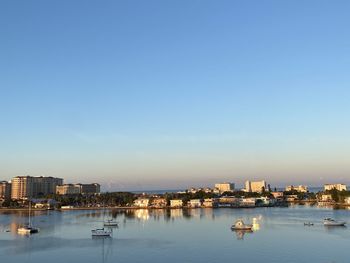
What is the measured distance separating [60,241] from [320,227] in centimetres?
1301

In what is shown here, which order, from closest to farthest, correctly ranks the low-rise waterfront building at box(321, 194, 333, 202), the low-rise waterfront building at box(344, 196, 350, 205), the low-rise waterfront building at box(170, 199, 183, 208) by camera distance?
the low-rise waterfront building at box(344, 196, 350, 205), the low-rise waterfront building at box(170, 199, 183, 208), the low-rise waterfront building at box(321, 194, 333, 202)

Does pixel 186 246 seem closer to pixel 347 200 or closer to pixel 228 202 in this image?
pixel 347 200

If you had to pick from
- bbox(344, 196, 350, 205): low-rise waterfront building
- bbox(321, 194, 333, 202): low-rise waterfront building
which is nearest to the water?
bbox(344, 196, 350, 205): low-rise waterfront building

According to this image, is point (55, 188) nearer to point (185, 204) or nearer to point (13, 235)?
point (185, 204)

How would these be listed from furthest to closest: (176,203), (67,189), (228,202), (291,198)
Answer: (67,189)
(291,198)
(228,202)
(176,203)

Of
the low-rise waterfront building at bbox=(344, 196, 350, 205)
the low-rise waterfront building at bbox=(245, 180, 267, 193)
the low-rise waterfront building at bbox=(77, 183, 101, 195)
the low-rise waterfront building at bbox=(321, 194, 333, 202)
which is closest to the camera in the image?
the low-rise waterfront building at bbox=(344, 196, 350, 205)

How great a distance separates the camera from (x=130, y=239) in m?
19.3

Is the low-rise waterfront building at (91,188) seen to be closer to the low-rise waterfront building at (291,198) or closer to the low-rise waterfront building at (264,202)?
the low-rise waterfront building at (291,198)

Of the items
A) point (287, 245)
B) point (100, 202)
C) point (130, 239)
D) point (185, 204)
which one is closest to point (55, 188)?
point (100, 202)

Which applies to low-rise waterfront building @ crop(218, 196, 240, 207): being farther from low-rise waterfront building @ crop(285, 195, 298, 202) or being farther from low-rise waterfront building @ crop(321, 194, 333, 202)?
low-rise waterfront building @ crop(321, 194, 333, 202)

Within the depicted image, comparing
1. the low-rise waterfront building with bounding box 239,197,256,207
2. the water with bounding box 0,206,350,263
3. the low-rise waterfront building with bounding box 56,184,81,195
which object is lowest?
the water with bounding box 0,206,350,263

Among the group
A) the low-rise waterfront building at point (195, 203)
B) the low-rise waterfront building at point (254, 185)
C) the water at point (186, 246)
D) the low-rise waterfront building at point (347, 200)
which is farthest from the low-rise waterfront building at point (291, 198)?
the water at point (186, 246)

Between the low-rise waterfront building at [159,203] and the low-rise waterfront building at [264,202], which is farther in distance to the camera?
the low-rise waterfront building at [264,202]

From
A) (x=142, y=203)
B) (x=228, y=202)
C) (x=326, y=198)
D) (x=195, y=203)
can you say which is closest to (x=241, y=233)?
(x=195, y=203)
